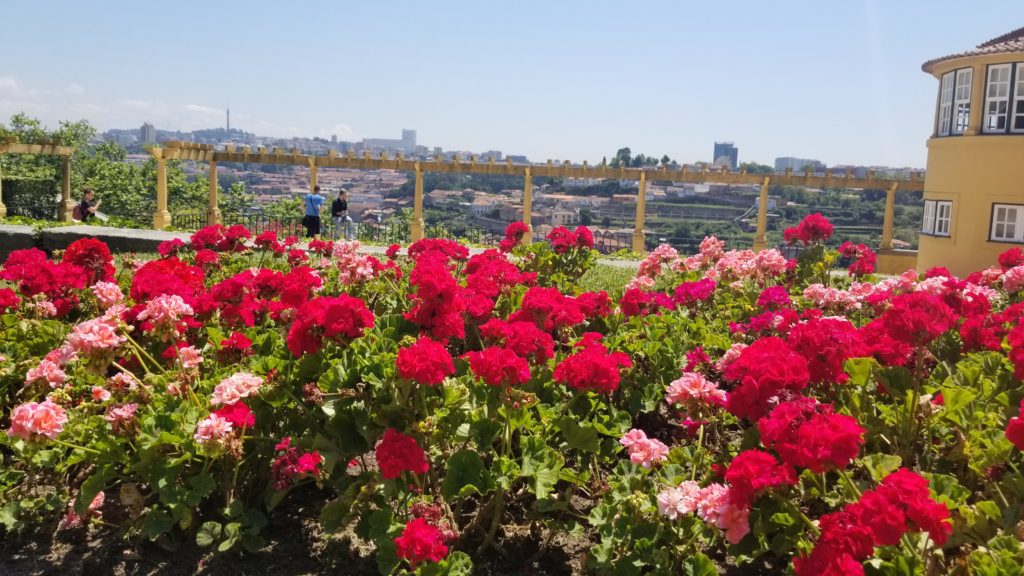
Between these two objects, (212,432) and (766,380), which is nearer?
(766,380)

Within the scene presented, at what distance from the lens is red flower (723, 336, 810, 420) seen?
9.32 feet

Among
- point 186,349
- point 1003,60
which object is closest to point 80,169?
point 1003,60

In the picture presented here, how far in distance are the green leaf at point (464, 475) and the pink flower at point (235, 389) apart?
33.5 inches

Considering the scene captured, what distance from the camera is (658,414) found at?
4.61 metres

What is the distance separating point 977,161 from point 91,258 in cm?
1481

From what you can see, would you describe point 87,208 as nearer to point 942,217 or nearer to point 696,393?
point 696,393

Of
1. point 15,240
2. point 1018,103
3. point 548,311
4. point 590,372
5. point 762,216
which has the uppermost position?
point 1018,103

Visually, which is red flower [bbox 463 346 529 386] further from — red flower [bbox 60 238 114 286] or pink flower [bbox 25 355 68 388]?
red flower [bbox 60 238 114 286]

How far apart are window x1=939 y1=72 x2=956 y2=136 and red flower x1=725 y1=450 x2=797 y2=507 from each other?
51.1ft

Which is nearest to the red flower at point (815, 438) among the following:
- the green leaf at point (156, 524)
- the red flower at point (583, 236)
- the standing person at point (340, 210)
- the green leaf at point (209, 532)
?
the green leaf at point (209, 532)

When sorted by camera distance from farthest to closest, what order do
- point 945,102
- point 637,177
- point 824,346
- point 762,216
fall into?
point 637,177
point 762,216
point 945,102
point 824,346

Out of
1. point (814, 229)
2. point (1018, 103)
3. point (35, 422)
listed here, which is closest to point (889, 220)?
point (1018, 103)

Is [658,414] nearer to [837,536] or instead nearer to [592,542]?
[592,542]

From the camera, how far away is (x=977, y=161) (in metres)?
14.8
